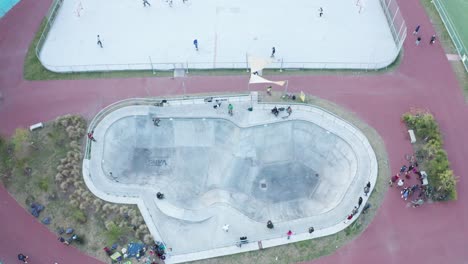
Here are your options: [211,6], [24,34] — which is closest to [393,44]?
[211,6]

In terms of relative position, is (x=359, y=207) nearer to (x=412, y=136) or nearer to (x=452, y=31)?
(x=412, y=136)

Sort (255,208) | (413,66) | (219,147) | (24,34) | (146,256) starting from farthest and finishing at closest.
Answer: (24,34) < (413,66) < (219,147) < (255,208) < (146,256)

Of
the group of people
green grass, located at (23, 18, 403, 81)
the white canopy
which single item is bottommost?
the group of people

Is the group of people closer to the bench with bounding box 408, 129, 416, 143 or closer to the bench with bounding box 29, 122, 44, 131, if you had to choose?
the bench with bounding box 408, 129, 416, 143

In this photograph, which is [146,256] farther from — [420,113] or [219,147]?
[420,113]

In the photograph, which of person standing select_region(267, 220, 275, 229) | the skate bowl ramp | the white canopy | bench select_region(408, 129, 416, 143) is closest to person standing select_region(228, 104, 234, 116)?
the skate bowl ramp

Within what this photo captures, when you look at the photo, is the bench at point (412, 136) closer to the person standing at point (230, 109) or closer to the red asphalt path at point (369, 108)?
the red asphalt path at point (369, 108)
